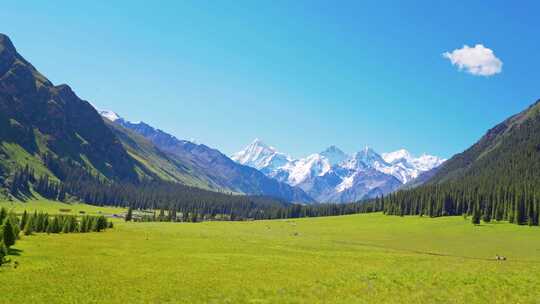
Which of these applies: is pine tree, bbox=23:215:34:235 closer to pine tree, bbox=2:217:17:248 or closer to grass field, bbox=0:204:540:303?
grass field, bbox=0:204:540:303

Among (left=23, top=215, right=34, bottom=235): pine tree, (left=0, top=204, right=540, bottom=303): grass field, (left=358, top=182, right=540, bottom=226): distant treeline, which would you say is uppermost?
(left=358, top=182, right=540, bottom=226): distant treeline

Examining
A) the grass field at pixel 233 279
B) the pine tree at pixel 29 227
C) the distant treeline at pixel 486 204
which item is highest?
the distant treeline at pixel 486 204

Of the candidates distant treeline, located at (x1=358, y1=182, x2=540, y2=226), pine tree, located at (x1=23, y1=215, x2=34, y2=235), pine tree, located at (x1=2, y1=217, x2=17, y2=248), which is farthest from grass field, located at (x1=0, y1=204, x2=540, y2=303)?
distant treeline, located at (x1=358, y1=182, x2=540, y2=226)

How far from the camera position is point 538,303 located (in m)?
35.8

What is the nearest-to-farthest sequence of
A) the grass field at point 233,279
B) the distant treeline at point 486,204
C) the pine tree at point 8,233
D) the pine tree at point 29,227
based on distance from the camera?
the grass field at point 233,279, the pine tree at point 8,233, the pine tree at point 29,227, the distant treeline at point 486,204

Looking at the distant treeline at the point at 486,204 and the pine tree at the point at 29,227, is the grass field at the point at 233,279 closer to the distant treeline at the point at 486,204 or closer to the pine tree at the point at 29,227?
the pine tree at the point at 29,227

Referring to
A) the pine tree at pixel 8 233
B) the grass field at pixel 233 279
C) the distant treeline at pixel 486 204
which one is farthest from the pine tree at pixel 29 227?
the distant treeline at pixel 486 204

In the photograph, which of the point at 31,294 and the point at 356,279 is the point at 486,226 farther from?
the point at 31,294

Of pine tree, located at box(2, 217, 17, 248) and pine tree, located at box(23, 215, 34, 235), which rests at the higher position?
pine tree, located at box(2, 217, 17, 248)

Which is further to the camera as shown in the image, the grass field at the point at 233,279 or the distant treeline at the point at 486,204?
the distant treeline at the point at 486,204

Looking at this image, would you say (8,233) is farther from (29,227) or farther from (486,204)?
(486,204)

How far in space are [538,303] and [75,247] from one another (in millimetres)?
67929

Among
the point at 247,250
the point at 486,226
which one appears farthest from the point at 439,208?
the point at 247,250

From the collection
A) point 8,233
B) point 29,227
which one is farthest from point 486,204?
point 8,233
